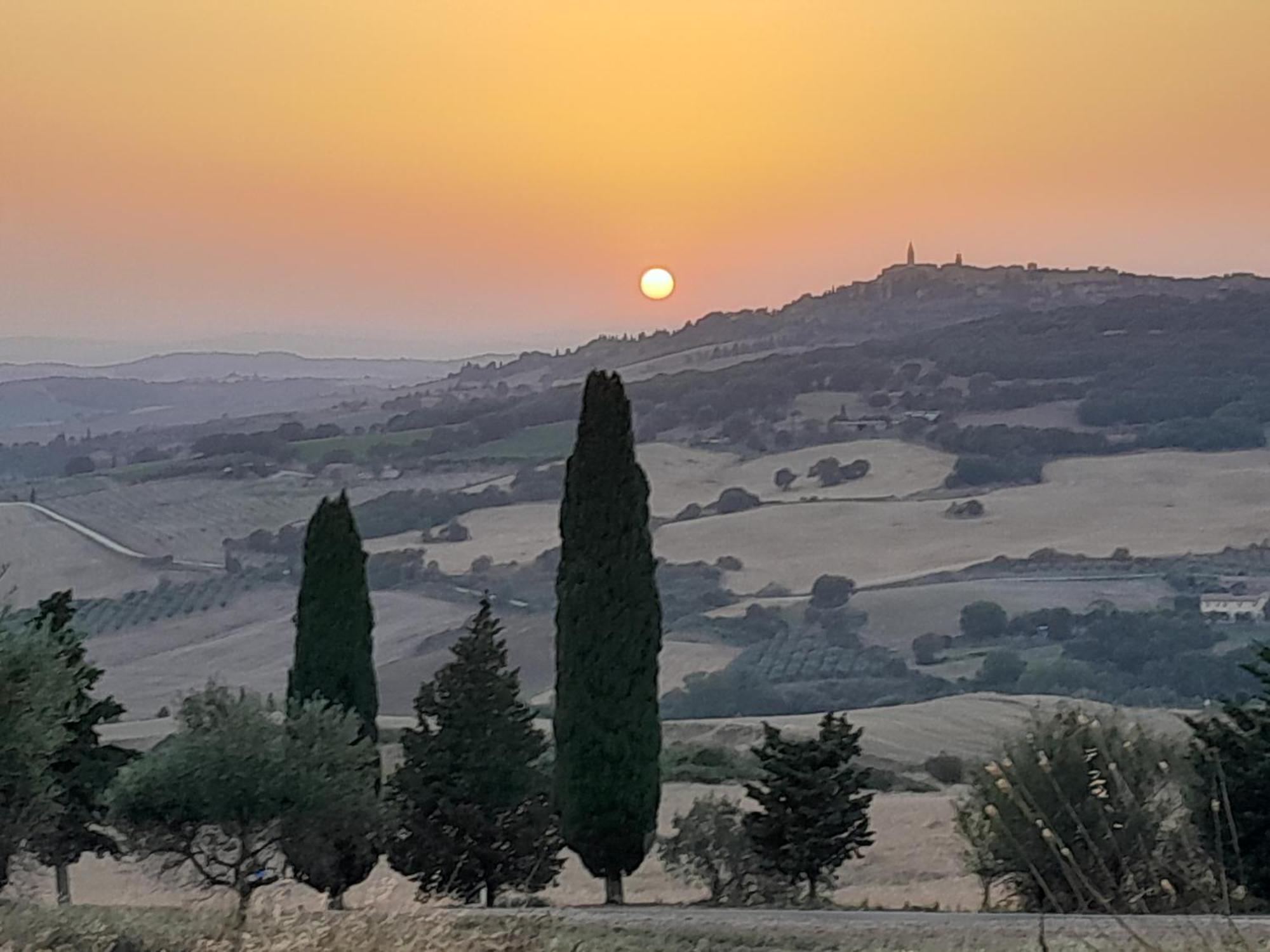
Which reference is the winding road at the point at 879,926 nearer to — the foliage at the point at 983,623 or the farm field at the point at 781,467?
the foliage at the point at 983,623

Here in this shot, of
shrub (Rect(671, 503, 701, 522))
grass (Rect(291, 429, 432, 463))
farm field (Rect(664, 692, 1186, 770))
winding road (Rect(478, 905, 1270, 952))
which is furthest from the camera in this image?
grass (Rect(291, 429, 432, 463))

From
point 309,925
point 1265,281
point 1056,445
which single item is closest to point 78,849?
point 309,925

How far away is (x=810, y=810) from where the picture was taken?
17.8 m

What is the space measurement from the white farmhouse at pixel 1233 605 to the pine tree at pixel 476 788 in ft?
162

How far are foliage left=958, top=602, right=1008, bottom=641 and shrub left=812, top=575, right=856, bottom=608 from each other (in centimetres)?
672

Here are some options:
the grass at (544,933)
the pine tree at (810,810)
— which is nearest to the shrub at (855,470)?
the pine tree at (810,810)

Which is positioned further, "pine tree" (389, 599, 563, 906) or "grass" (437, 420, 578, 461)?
"grass" (437, 420, 578, 461)

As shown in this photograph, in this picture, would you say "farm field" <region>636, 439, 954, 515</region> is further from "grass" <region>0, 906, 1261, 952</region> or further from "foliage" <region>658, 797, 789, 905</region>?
"grass" <region>0, 906, 1261, 952</region>

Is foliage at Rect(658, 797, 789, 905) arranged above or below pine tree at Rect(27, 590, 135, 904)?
below

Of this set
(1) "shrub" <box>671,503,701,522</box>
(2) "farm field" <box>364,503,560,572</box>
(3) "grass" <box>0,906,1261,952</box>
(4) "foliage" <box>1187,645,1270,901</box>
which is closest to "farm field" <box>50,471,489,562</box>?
(2) "farm field" <box>364,503,560,572</box>

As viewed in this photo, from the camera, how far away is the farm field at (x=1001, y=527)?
77.9 m

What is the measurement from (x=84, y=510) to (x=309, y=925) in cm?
9328

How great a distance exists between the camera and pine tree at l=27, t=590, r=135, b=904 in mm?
18094

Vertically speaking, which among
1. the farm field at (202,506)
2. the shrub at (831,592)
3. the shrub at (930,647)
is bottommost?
the shrub at (930,647)
